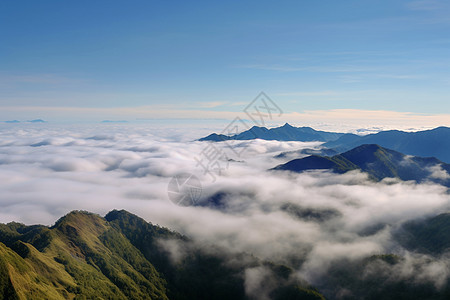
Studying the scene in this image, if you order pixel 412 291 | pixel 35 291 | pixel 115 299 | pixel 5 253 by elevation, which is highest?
pixel 5 253

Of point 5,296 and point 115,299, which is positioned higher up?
point 5,296

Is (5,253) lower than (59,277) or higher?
higher

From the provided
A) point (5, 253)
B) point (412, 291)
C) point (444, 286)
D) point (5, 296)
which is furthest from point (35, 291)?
point (444, 286)

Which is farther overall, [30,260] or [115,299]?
[115,299]

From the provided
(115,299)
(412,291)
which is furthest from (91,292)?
(412,291)

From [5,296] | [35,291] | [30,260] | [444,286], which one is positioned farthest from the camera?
[444,286]

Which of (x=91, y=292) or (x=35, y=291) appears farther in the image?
(x=91, y=292)

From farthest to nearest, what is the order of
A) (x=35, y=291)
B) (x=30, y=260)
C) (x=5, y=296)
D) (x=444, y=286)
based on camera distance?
(x=444, y=286) < (x=30, y=260) < (x=35, y=291) < (x=5, y=296)

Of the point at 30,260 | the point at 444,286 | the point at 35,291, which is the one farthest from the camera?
the point at 444,286

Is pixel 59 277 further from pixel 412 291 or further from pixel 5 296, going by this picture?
pixel 412 291

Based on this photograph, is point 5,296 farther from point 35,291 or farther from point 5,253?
point 5,253
